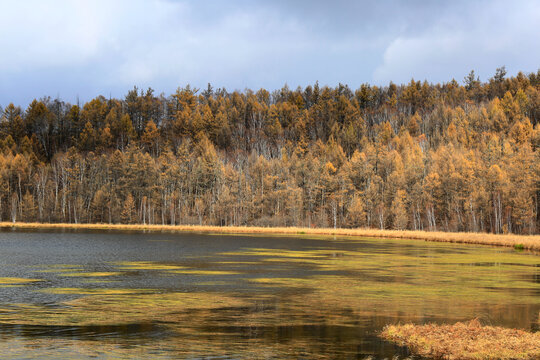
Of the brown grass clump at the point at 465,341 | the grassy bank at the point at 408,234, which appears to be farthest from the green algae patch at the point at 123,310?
the grassy bank at the point at 408,234

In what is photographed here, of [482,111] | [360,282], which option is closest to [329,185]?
[482,111]

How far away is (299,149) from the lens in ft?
571

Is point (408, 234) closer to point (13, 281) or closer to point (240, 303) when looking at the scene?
point (240, 303)

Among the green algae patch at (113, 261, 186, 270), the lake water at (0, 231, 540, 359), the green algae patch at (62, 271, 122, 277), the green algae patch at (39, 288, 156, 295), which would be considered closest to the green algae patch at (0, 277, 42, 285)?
the lake water at (0, 231, 540, 359)

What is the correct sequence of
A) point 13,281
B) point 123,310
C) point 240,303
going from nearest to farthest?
point 123,310
point 240,303
point 13,281

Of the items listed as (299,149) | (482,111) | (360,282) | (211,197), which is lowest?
(360,282)

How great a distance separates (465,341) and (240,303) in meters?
11.4

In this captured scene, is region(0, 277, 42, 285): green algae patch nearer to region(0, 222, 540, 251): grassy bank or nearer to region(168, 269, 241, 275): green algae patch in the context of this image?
region(168, 269, 241, 275): green algae patch

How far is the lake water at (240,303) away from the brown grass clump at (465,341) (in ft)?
2.66

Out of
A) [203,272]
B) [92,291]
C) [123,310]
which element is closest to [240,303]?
[123,310]

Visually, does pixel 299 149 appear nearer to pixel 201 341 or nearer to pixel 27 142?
pixel 27 142

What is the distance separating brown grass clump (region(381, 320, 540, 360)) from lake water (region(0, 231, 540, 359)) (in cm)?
81

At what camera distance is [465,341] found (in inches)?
669

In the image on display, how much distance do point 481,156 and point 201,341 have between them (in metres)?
120
